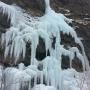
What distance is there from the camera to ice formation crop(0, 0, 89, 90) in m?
6.74

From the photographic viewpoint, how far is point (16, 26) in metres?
7.37

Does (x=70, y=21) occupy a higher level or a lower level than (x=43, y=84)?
higher

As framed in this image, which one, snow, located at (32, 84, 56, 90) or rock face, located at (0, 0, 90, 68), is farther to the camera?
rock face, located at (0, 0, 90, 68)

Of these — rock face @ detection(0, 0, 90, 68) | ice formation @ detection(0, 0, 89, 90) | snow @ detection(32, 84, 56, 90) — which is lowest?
snow @ detection(32, 84, 56, 90)

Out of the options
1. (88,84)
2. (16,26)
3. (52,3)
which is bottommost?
(88,84)

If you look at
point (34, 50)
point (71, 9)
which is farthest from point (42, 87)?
point (71, 9)

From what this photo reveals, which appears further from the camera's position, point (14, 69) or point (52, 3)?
point (52, 3)

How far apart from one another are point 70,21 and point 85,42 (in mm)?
686

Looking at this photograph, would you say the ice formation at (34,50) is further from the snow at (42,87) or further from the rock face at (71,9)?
the rock face at (71,9)

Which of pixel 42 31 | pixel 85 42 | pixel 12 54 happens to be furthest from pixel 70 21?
pixel 12 54

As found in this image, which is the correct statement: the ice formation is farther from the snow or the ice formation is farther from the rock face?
the rock face

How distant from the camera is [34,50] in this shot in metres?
7.25

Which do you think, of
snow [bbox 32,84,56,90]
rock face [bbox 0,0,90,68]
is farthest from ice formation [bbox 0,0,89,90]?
rock face [bbox 0,0,90,68]

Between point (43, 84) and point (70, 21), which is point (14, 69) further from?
point (70, 21)
